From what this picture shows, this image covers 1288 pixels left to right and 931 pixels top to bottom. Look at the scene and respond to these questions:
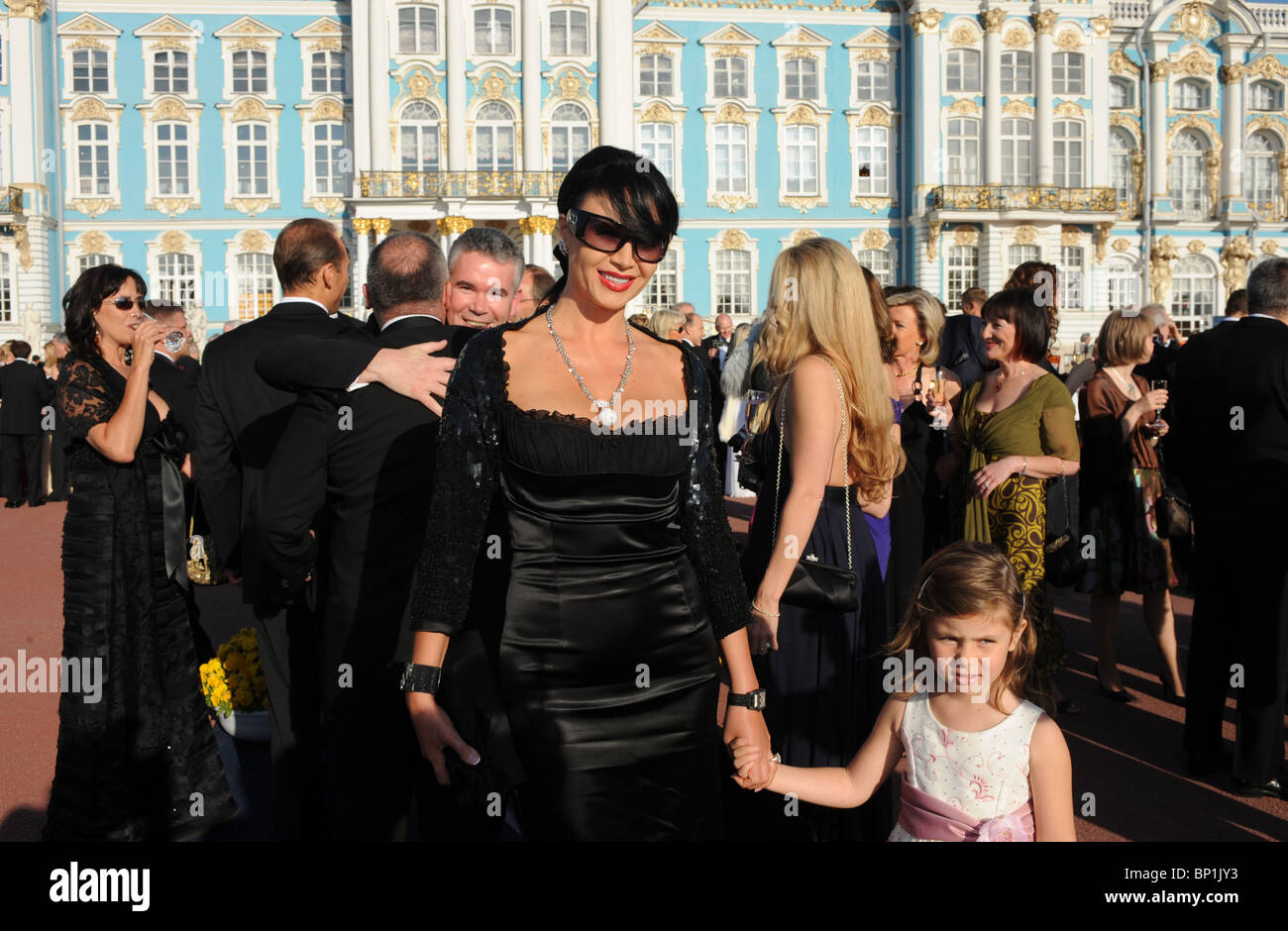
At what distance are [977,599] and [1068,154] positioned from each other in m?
37.4

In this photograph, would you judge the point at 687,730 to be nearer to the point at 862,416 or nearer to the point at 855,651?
the point at 855,651

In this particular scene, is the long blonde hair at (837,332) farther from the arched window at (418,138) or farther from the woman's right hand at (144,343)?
the arched window at (418,138)

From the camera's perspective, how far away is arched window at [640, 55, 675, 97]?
36.2 m

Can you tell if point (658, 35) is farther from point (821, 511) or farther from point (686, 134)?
point (821, 511)

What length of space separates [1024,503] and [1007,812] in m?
2.75

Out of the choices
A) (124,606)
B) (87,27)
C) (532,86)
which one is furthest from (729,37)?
(124,606)

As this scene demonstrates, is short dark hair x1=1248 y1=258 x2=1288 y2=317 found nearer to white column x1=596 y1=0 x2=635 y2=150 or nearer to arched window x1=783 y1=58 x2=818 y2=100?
white column x1=596 y1=0 x2=635 y2=150

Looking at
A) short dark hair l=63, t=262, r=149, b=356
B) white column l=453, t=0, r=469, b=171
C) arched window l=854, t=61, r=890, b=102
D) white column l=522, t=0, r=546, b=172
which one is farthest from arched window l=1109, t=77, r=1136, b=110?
short dark hair l=63, t=262, r=149, b=356

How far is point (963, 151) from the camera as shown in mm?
36406

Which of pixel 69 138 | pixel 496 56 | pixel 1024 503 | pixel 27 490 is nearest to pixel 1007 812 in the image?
pixel 1024 503

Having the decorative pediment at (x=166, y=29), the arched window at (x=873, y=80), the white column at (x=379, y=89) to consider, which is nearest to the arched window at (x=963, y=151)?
the arched window at (x=873, y=80)

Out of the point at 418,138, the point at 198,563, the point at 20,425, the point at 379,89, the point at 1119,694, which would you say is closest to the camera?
the point at 198,563

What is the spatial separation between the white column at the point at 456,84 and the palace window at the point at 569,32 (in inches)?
102

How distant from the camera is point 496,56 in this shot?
34188 millimetres
